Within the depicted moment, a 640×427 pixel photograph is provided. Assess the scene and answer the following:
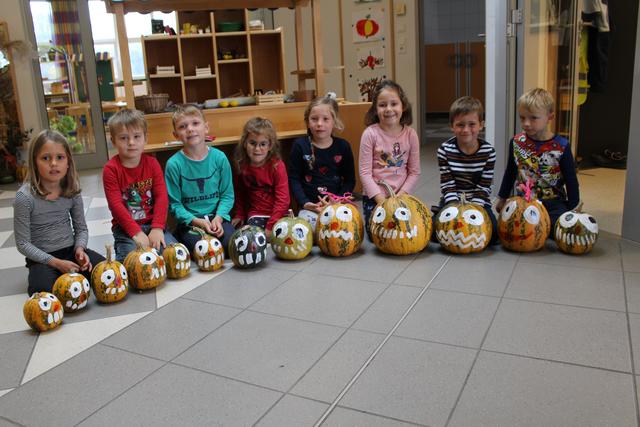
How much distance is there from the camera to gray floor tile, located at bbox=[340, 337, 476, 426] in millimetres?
1507

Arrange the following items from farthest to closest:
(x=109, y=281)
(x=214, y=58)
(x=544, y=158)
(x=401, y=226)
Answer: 1. (x=214, y=58)
2. (x=544, y=158)
3. (x=401, y=226)
4. (x=109, y=281)

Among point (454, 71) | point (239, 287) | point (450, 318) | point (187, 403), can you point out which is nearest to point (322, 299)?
point (239, 287)

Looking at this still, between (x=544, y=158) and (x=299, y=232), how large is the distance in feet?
4.57

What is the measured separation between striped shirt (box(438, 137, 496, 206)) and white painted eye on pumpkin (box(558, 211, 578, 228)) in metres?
0.48

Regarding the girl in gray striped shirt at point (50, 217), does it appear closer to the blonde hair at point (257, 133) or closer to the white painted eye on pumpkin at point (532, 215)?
the blonde hair at point (257, 133)

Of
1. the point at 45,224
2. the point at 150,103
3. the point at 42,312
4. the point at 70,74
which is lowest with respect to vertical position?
the point at 42,312

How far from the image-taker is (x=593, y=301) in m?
2.16

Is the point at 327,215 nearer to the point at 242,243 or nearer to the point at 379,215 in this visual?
the point at 379,215

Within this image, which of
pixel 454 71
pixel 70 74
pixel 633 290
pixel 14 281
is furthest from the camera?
pixel 454 71

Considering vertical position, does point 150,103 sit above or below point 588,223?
above

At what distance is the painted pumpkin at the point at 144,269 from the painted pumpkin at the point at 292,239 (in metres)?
0.61

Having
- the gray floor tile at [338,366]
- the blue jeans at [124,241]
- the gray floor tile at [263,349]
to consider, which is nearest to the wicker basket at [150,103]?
the blue jeans at [124,241]

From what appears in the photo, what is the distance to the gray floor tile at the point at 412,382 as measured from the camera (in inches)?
59.3

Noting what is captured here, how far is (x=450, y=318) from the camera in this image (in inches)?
81.6
